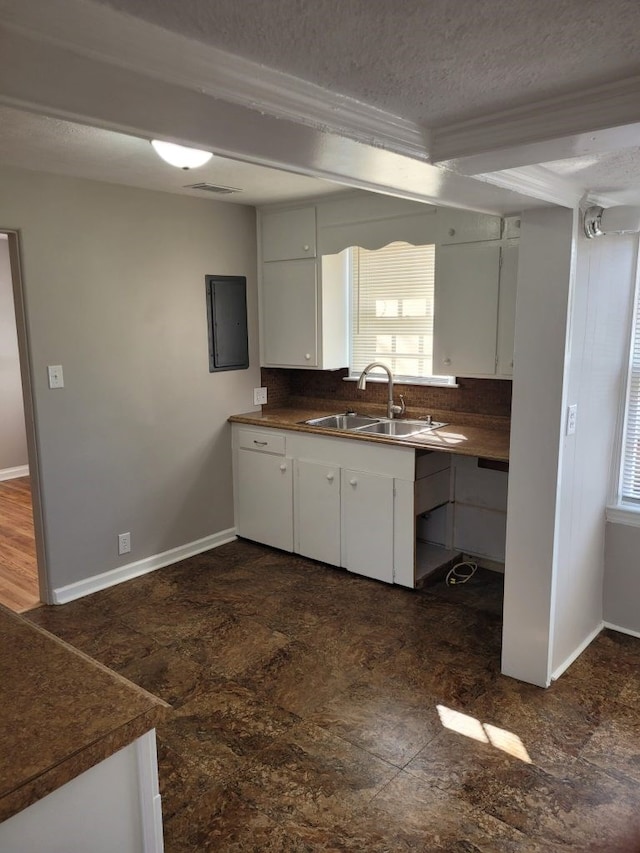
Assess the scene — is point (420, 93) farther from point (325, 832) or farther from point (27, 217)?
point (27, 217)

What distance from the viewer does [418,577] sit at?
358 centimetres

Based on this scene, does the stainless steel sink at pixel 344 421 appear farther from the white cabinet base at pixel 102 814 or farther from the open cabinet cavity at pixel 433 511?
the white cabinet base at pixel 102 814

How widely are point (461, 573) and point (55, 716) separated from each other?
301 centimetres

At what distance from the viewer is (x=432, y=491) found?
145 inches

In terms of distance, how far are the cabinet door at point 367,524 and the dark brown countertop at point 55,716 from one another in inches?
93.1

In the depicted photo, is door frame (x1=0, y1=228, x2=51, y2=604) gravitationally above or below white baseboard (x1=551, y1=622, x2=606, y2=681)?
above

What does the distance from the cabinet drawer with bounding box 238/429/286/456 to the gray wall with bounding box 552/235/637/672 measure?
1860 millimetres

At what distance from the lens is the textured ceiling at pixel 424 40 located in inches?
38.0

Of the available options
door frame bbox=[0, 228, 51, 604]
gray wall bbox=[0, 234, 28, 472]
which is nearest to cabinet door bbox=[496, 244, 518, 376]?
door frame bbox=[0, 228, 51, 604]

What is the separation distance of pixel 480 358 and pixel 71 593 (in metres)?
2.59

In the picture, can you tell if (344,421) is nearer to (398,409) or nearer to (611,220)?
(398,409)

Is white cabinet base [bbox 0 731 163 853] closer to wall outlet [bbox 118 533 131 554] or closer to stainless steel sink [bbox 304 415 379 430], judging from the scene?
wall outlet [bbox 118 533 131 554]

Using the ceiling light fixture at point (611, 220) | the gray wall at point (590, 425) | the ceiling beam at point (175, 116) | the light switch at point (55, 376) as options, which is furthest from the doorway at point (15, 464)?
the ceiling light fixture at point (611, 220)

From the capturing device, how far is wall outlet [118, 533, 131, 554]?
3717mm
